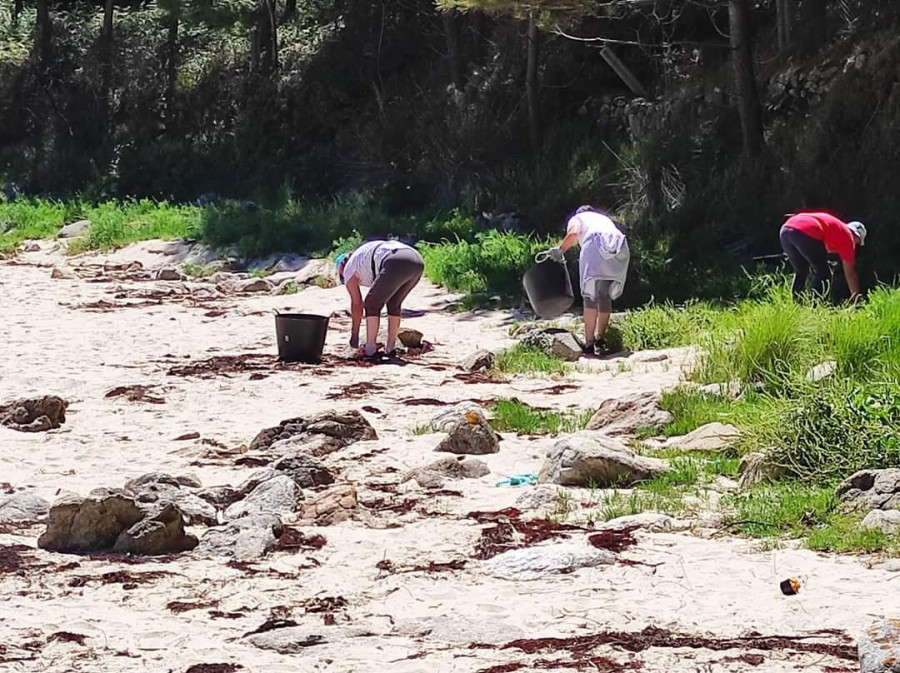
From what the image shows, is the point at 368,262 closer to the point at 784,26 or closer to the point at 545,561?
the point at 545,561

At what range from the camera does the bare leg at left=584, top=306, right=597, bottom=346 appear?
1257 cm


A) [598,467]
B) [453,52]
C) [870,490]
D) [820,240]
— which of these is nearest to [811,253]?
[820,240]

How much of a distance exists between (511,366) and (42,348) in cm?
442

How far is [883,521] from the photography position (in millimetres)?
6219

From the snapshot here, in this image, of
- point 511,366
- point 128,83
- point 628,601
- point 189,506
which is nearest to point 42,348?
point 511,366

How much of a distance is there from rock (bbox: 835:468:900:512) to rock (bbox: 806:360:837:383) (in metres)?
→ 1.73

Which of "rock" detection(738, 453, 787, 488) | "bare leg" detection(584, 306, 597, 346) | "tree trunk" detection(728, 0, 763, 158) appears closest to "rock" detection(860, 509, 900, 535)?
"rock" detection(738, 453, 787, 488)

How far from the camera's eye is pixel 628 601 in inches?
219

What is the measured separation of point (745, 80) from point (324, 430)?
1029 cm

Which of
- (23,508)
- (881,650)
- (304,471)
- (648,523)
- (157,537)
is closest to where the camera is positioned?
(881,650)

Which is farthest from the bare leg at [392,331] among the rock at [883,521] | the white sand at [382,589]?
the rock at [883,521]

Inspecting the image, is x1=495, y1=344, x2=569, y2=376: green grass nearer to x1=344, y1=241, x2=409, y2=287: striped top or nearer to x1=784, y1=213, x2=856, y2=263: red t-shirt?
x1=344, y1=241, x2=409, y2=287: striped top

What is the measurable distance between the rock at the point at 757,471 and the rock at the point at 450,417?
2007mm

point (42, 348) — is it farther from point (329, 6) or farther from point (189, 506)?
point (329, 6)
